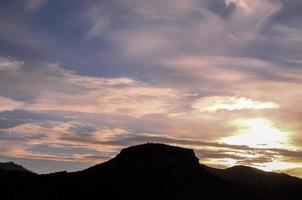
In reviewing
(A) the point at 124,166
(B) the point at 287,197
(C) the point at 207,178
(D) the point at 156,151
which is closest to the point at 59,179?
(A) the point at 124,166

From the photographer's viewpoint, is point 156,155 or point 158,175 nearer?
point 158,175

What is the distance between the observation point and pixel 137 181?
458ft

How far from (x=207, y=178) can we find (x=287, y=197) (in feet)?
109

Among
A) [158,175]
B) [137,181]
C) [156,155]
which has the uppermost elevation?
[156,155]

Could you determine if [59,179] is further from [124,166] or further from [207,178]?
[207,178]

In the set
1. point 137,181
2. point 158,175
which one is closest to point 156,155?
point 158,175

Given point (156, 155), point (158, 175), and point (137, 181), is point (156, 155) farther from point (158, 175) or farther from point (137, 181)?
point (137, 181)

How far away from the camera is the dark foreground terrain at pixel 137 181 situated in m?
126

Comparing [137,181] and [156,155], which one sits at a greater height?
[156,155]

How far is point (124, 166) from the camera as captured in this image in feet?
494

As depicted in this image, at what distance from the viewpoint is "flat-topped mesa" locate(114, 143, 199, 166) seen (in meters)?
153

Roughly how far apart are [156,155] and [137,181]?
17.7 meters

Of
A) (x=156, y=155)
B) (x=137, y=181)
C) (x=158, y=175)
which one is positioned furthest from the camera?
(x=156, y=155)

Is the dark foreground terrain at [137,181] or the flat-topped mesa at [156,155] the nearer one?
the dark foreground terrain at [137,181]
